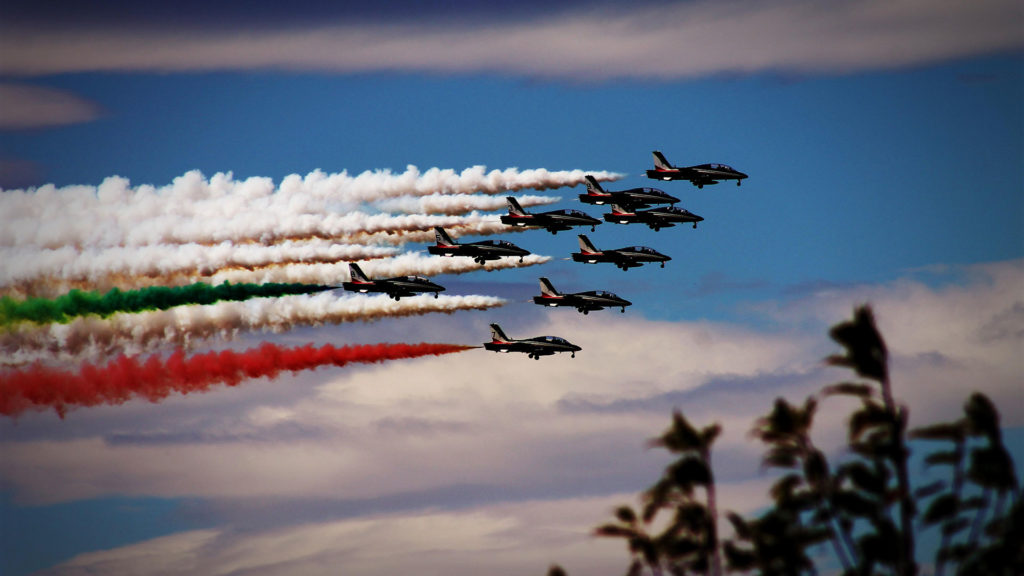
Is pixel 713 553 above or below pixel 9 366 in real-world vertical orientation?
below

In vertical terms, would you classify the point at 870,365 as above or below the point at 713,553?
above

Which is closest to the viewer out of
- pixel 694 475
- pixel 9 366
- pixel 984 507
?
Result: pixel 984 507

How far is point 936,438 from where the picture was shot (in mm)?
143625

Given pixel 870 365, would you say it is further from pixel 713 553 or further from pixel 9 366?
pixel 9 366

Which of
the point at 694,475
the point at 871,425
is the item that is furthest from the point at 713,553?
the point at 871,425

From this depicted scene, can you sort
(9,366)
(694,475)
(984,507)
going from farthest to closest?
1. (9,366)
2. (694,475)
3. (984,507)

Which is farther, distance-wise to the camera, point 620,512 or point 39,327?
point 39,327

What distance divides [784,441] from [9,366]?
291 feet

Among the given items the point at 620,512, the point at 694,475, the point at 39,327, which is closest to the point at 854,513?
the point at 694,475

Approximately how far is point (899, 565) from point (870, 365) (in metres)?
15.4

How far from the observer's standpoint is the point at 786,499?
500ft

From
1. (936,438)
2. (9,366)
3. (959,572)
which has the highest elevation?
(9,366)

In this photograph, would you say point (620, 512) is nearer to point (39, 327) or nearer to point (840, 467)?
point (840, 467)

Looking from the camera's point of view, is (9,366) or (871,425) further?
(9,366)
